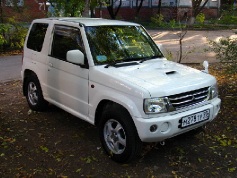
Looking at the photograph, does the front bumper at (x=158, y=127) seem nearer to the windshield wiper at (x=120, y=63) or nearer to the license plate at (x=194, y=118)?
the license plate at (x=194, y=118)

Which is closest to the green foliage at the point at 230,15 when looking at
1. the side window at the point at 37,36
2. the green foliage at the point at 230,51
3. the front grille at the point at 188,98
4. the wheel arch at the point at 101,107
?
the green foliage at the point at 230,51

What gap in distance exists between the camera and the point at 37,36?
221 inches

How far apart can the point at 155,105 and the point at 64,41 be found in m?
2.10

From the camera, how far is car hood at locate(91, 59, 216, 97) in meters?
Answer: 3.61

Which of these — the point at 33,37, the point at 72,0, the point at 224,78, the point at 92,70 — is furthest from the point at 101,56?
the point at 72,0

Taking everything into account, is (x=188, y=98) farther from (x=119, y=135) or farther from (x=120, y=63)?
(x=120, y=63)

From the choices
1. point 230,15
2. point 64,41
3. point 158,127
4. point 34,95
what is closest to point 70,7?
point 230,15

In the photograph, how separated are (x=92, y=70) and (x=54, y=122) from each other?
168cm

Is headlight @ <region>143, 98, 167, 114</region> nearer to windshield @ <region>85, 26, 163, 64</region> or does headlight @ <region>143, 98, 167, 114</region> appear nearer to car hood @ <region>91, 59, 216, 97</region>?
car hood @ <region>91, 59, 216, 97</region>

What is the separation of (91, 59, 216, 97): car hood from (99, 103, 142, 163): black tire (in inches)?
12.9

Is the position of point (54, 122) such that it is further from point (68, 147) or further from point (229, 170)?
point (229, 170)

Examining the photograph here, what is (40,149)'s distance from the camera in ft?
14.4

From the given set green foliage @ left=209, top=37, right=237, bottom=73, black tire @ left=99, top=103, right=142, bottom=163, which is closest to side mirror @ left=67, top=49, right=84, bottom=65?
black tire @ left=99, top=103, right=142, bottom=163

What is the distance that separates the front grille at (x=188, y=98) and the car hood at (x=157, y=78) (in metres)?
0.06
